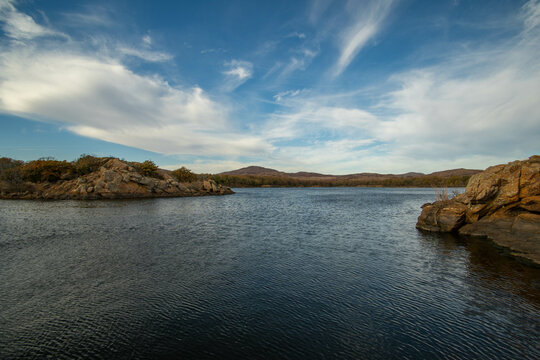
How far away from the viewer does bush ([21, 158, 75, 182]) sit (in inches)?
Result: 2148

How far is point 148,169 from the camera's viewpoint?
215 feet

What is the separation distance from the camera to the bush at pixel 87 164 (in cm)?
5778

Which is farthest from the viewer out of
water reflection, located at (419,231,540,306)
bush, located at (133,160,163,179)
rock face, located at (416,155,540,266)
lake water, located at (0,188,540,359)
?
bush, located at (133,160,163,179)

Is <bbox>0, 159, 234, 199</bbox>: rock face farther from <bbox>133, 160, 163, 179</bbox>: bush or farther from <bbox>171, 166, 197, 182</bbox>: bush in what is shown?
<bbox>171, 166, 197, 182</bbox>: bush

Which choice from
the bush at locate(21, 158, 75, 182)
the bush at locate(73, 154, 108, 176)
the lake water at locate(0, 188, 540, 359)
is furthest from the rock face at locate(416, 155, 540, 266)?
the bush at locate(21, 158, 75, 182)

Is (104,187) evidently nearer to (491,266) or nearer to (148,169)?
(148,169)

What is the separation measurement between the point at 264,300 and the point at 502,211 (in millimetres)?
19149

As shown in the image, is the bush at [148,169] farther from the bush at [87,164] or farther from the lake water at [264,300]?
the lake water at [264,300]

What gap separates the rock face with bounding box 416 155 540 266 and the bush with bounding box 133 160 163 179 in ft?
210

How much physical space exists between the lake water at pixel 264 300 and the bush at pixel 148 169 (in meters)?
51.0

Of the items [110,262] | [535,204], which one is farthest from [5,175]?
[535,204]

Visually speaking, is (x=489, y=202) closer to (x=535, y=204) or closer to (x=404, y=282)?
(x=535, y=204)

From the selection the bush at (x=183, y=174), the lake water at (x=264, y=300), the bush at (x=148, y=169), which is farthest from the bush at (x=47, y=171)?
the lake water at (x=264, y=300)

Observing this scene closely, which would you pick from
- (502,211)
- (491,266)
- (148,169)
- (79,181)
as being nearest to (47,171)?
(79,181)
